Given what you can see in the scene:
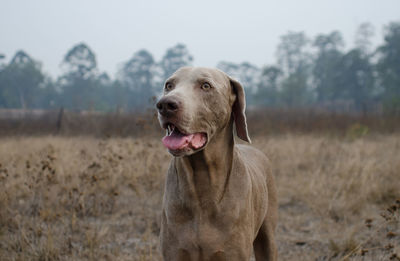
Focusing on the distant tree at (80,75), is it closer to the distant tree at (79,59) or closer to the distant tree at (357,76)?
the distant tree at (79,59)

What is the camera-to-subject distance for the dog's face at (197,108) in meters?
1.75

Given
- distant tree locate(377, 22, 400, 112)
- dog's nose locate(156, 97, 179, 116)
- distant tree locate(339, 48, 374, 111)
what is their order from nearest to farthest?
dog's nose locate(156, 97, 179, 116), distant tree locate(377, 22, 400, 112), distant tree locate(339, 48, 374, 111)

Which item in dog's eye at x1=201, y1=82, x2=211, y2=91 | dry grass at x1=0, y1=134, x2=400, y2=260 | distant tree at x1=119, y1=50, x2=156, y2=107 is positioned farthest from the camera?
distant tree at x1=119, y1=50, x2=156, y2=107

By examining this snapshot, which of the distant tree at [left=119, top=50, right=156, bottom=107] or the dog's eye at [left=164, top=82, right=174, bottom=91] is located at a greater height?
the distant tree at [left=119, top=50, right=156, bottom=107]

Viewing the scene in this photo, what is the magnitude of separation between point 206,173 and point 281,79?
48639 millimetres

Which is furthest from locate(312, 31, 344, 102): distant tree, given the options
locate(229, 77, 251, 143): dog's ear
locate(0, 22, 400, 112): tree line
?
locate(229, 77, 251, 143): dog's ear

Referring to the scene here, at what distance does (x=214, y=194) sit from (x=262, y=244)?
3.33 ft

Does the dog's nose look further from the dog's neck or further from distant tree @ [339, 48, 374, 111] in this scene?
distant tree @ [339, 48, 374, 111]

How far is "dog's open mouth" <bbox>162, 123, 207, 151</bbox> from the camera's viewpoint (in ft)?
5.85

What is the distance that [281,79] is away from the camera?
160 feet

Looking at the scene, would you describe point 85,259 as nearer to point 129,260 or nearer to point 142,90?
point 129,260

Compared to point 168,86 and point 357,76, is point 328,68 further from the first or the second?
point 168,86

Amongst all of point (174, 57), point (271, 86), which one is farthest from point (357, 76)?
point (174, 57)

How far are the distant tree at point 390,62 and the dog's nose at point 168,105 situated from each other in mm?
38948
